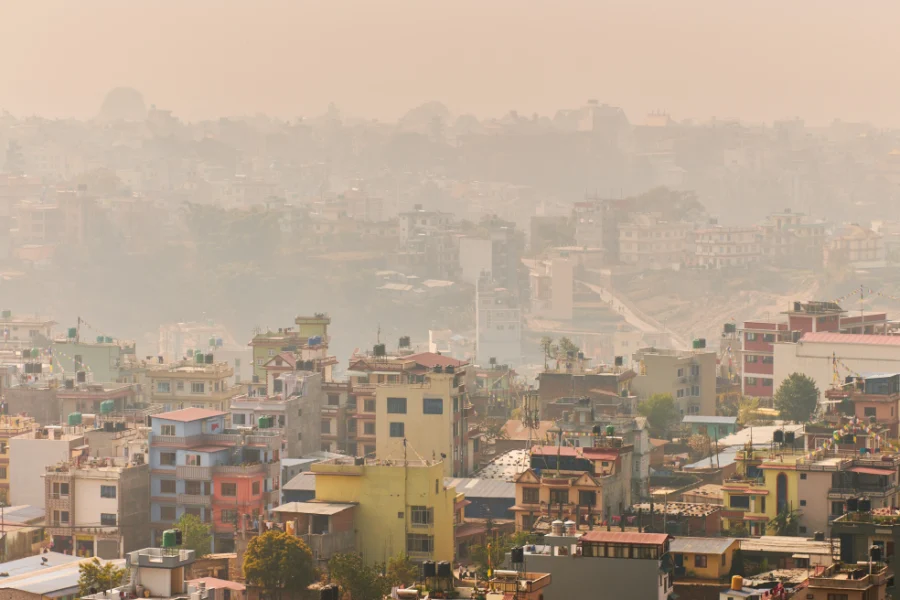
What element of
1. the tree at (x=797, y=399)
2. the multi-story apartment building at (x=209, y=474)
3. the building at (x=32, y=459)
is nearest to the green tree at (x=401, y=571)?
the multi-story apartment building at (x=209, y=474)

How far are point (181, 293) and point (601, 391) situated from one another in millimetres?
43369

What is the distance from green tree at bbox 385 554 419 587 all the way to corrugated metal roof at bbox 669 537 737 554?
6.77 ft

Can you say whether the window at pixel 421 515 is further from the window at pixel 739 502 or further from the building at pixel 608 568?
the building at pixel 608 568

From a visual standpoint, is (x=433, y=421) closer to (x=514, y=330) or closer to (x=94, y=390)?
(x=94, y=390)

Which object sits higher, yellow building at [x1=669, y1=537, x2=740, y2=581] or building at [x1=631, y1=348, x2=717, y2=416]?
building at [x1=631, y1=348, x2=717, y2=416]

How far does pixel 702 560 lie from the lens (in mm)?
13797

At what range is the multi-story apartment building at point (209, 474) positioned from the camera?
18188 mm

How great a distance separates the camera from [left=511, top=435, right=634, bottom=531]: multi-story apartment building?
16.8 metres

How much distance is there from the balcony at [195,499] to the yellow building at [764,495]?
4.22m

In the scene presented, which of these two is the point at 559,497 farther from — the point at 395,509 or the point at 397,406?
the point at 397,406

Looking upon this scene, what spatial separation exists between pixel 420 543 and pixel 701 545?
3.23 m

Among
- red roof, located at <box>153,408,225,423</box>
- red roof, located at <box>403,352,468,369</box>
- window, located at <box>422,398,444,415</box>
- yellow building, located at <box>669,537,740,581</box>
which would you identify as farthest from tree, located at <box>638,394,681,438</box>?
yellow building, located at <box>669,537,740,581</box>

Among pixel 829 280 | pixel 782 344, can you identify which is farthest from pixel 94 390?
pixel 829 280

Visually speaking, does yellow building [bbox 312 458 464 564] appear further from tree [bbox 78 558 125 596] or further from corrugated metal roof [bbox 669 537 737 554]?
corrugated metal roof [bbox 669 537 737 554]
